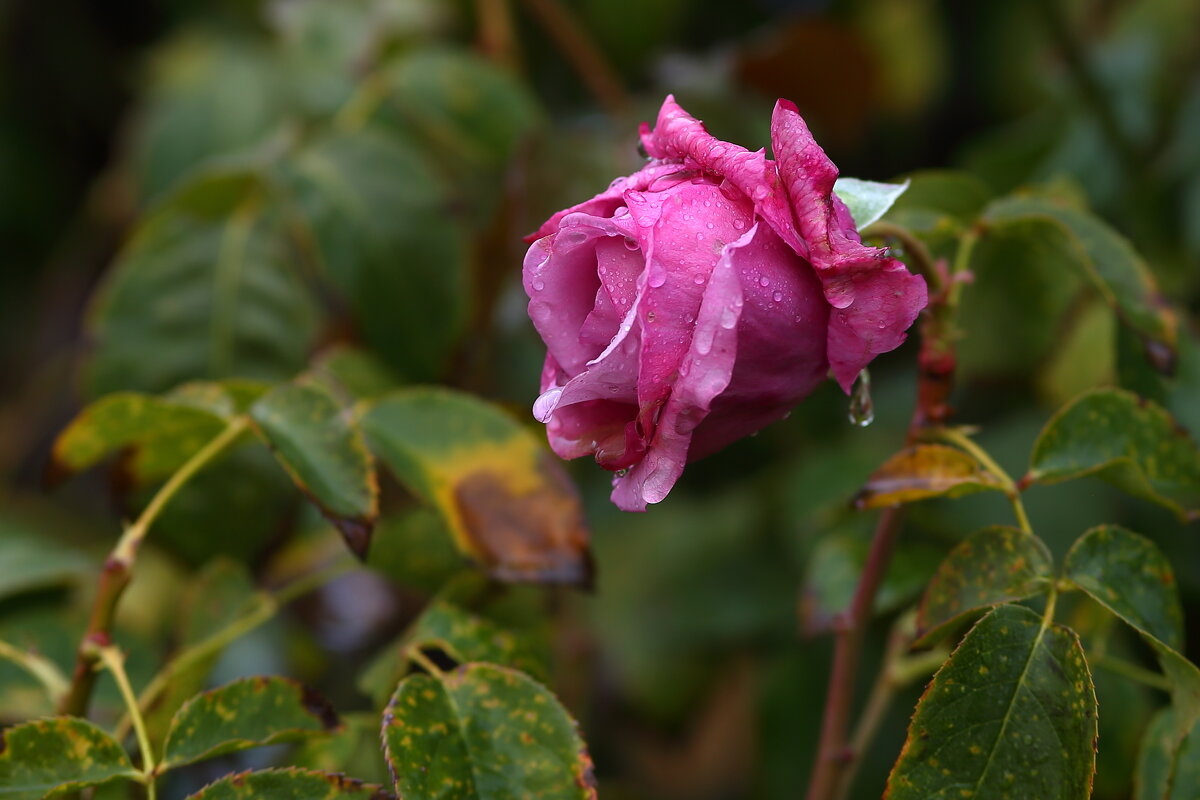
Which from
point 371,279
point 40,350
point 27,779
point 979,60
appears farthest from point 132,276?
point 979,60

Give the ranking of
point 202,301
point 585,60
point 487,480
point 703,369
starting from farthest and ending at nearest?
1. point 585,60
2. point 202,301
3. point 487,480
4. point 703,369

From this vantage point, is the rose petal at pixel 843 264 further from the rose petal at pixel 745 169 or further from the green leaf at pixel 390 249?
the green leaf at pixel 390 249

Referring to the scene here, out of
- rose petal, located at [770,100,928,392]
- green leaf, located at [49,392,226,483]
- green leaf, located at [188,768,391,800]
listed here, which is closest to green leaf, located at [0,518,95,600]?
green leaf, located at [49,392,226,483]

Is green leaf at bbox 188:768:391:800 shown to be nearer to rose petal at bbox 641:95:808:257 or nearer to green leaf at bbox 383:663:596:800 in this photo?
green leaf at bbox 383:663:596:800

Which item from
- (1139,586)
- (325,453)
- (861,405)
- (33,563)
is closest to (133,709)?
(325,453)

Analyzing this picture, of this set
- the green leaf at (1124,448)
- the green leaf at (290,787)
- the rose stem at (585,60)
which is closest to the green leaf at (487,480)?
the green leaf at (290,787)

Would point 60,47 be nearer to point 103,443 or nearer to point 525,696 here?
point 103,443

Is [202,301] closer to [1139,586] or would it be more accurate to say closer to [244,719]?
[244,719]
